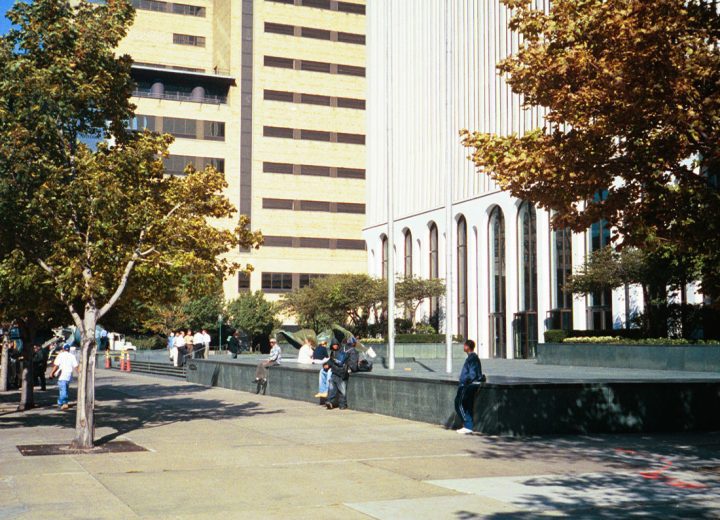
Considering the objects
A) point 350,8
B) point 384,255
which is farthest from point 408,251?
point 350,8

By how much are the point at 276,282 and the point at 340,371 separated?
59.7 m

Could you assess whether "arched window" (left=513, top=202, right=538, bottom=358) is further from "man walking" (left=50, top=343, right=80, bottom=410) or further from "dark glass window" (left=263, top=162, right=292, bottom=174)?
"dark glass window" (left=263, top=162, right=292, bottom=174)

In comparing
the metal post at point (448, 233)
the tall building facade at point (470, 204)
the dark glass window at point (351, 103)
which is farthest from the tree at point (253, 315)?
the metal post at point (448, 233)

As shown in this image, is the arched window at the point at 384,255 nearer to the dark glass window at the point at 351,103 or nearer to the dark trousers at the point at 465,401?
the dark glass window at the point at 351,103

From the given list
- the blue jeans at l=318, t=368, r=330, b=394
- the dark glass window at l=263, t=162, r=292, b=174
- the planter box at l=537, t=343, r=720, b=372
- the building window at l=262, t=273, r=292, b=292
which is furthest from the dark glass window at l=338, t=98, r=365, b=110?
the blue jeans at l=318, t=368, r=330, b=394

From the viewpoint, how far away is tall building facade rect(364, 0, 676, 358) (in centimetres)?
4875

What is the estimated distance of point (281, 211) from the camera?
267 feet

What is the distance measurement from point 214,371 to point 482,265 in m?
26.0

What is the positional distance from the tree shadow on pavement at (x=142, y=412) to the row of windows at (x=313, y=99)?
55.5 meters

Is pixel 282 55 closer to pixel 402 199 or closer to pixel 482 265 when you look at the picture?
pixel 402 199

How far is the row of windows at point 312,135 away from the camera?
267 feet

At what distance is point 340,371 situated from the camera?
22.2 m

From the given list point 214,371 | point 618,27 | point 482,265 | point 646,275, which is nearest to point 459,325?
point 482,265

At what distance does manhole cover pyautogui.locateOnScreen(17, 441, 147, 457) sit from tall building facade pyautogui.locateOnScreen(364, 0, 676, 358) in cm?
2943
